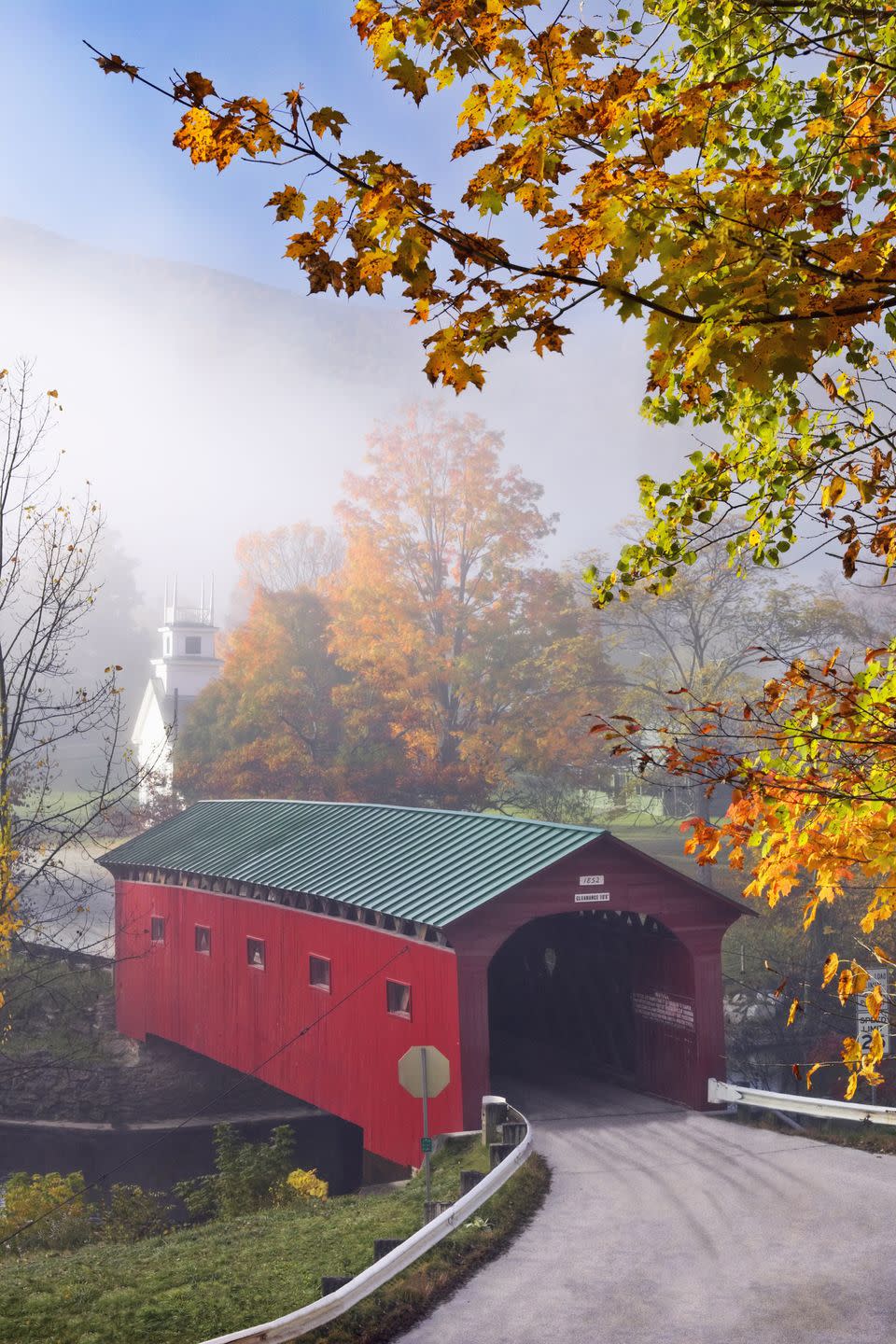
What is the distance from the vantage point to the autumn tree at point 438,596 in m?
36.7

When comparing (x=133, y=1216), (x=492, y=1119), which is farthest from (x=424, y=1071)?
(x=133, y=1216)

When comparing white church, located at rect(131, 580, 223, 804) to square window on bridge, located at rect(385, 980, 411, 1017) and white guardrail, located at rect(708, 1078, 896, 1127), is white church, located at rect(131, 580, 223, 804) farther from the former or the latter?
white guardrail, located at rect(708, 1078, 896, 1127)

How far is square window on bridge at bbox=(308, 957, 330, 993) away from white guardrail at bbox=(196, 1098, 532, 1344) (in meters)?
6.67

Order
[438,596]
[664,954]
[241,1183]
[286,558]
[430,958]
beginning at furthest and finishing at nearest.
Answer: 1. [286,558]
2. [438,596]
3. [664,954]
4. [241,1183]
5. [430,958]

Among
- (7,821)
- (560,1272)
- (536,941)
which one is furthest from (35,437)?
(560,1272)

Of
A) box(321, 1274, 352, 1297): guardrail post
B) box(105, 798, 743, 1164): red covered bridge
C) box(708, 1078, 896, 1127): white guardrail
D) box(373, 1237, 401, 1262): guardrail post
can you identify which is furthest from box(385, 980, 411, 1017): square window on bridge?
box(321, 1274, 352, 1297): guardrail post

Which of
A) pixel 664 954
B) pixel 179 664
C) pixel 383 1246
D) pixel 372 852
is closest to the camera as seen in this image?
pixel 383 1246

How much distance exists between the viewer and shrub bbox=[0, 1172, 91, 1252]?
17.0 meters

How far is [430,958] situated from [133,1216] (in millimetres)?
5909

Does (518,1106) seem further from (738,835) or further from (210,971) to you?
(738,835)

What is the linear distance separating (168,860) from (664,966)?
11.5 metres

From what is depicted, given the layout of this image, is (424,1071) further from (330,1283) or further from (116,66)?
(116,66)

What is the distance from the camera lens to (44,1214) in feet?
58.0

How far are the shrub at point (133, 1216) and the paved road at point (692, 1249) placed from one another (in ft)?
19.6
